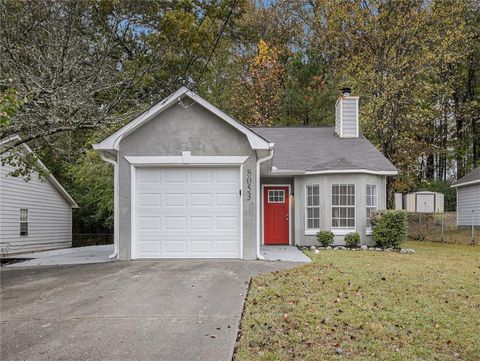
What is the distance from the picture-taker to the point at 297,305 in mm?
6176

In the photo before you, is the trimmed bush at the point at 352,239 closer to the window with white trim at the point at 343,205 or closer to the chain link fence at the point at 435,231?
the window with white trim at the point at 343,205

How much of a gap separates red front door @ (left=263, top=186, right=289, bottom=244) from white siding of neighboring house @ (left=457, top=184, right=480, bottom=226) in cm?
1132

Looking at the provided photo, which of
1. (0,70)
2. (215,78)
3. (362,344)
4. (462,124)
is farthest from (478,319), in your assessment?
(462,124)

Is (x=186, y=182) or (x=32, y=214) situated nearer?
(x=186, y=182)

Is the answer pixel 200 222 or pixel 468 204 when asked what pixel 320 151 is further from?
pixel 468 204

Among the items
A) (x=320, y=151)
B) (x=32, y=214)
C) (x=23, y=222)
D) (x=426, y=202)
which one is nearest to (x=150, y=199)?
(x=320, y=151)

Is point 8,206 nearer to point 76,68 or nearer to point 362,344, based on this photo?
point 76,68

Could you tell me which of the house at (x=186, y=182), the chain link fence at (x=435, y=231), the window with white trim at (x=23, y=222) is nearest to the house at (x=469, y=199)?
the chain link fence at (x=435, y=231)

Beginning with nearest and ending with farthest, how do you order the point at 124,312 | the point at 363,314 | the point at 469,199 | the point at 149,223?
the point at 363,314, the point at 124,312, the point at 149,223, the point at 469,199

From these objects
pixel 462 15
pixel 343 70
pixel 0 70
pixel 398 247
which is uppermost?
pixel 462 15

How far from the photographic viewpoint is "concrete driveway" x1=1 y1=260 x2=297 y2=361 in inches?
179

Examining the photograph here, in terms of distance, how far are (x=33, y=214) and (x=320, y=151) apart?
40.4 ft

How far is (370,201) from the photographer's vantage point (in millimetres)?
14805

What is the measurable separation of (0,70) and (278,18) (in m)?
19.9
